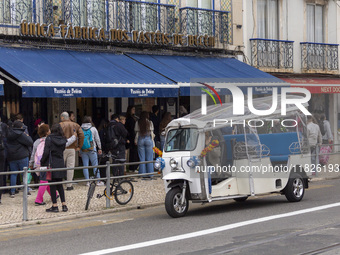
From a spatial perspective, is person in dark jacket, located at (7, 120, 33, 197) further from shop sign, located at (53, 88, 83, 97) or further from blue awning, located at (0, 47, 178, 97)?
shop sign, located at (53, 88, 83, 97)

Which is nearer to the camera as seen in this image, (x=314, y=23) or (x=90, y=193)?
(x=90, y=193)

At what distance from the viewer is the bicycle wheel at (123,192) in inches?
566

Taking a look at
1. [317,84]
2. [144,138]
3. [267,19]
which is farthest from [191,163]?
[267,19]

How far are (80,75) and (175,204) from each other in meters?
6.17

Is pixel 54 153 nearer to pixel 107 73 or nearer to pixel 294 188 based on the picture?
pixel 294 188

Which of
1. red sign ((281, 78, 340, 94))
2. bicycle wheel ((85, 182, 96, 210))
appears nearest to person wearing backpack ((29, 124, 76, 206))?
bicycle wheel ((85, 182, 96, 210))

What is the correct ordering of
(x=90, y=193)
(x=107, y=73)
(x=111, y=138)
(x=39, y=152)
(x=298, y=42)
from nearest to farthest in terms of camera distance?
(x=90, y=193)
(x=39, y=152)
(x=111, y=138)
(x=107, y=73)
(x=298, y=42)

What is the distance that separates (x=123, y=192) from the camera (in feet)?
47.5

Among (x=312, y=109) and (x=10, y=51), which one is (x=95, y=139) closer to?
(x=10, y=51)

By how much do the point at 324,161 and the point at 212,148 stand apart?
334 inches

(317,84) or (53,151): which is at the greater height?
(317,84)

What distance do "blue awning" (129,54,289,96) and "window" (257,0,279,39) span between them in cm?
214

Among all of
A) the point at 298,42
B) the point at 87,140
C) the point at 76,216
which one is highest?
the point at 298,42

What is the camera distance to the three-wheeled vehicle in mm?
12547
